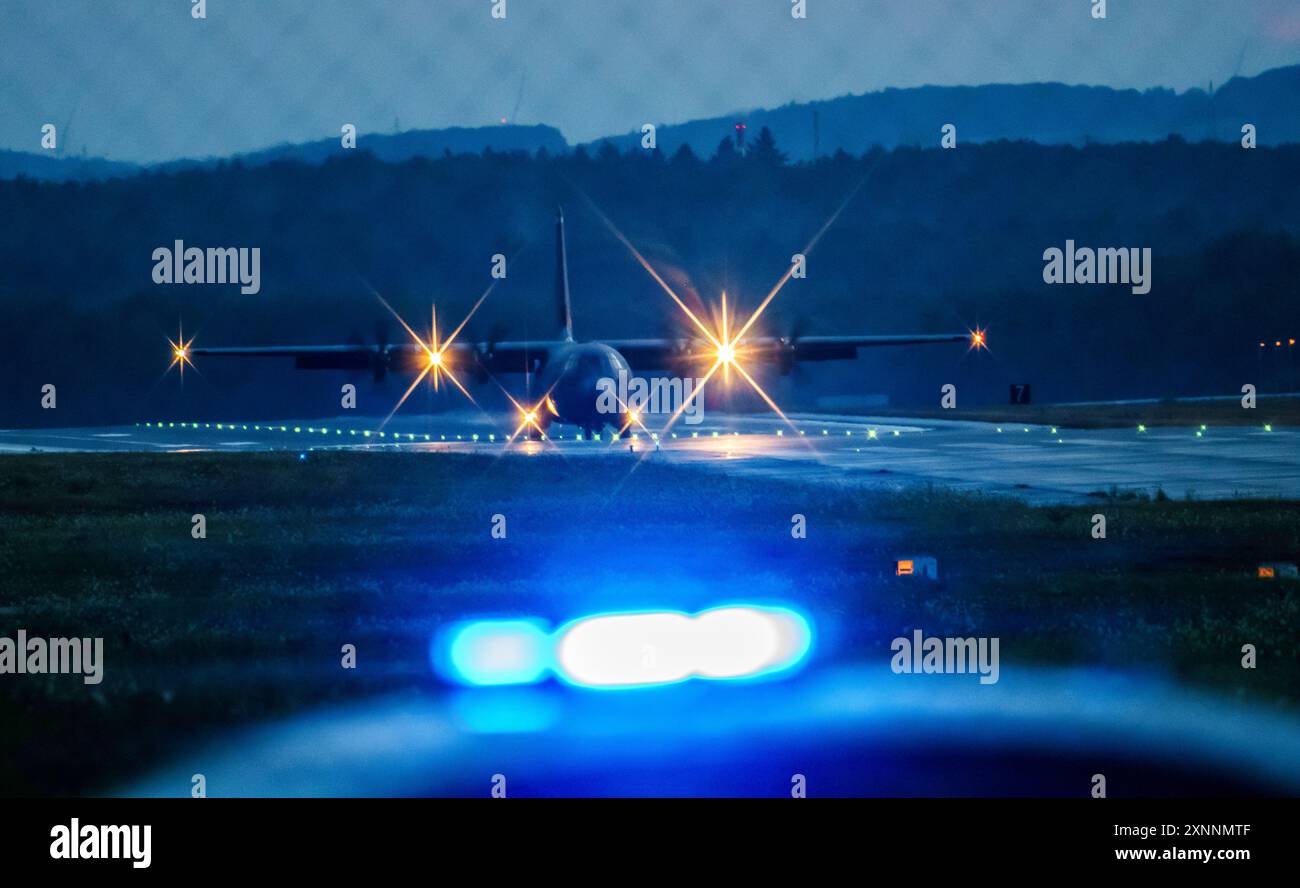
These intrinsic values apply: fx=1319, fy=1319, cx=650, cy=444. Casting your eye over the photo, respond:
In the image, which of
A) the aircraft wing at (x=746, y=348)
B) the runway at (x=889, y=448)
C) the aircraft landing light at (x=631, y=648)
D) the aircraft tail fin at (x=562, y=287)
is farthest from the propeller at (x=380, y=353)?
the aircraft landing light at (x=631, y=648)

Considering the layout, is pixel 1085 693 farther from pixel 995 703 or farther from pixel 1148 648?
pixel 1148 648

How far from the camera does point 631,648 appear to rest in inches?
511

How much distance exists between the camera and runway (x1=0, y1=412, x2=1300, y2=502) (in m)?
31.2

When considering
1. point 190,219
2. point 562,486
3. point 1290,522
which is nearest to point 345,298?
point 190,219

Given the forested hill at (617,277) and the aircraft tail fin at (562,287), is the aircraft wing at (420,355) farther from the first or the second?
the aircraft tail fin at (562,287)

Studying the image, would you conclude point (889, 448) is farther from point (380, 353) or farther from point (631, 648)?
point (631, 648)

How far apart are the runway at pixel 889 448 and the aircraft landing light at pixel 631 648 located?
48.6 feet

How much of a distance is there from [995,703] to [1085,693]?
2.73 ft

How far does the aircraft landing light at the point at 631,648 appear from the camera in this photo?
11.9 meters

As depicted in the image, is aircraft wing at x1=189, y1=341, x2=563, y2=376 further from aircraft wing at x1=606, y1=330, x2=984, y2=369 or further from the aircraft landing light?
the aircraft landing light

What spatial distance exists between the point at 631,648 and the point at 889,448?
106 feet

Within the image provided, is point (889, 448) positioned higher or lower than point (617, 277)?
lower

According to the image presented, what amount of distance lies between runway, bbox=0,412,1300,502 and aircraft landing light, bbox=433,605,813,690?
14.8m

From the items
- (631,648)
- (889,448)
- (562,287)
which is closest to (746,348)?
(562,287)
